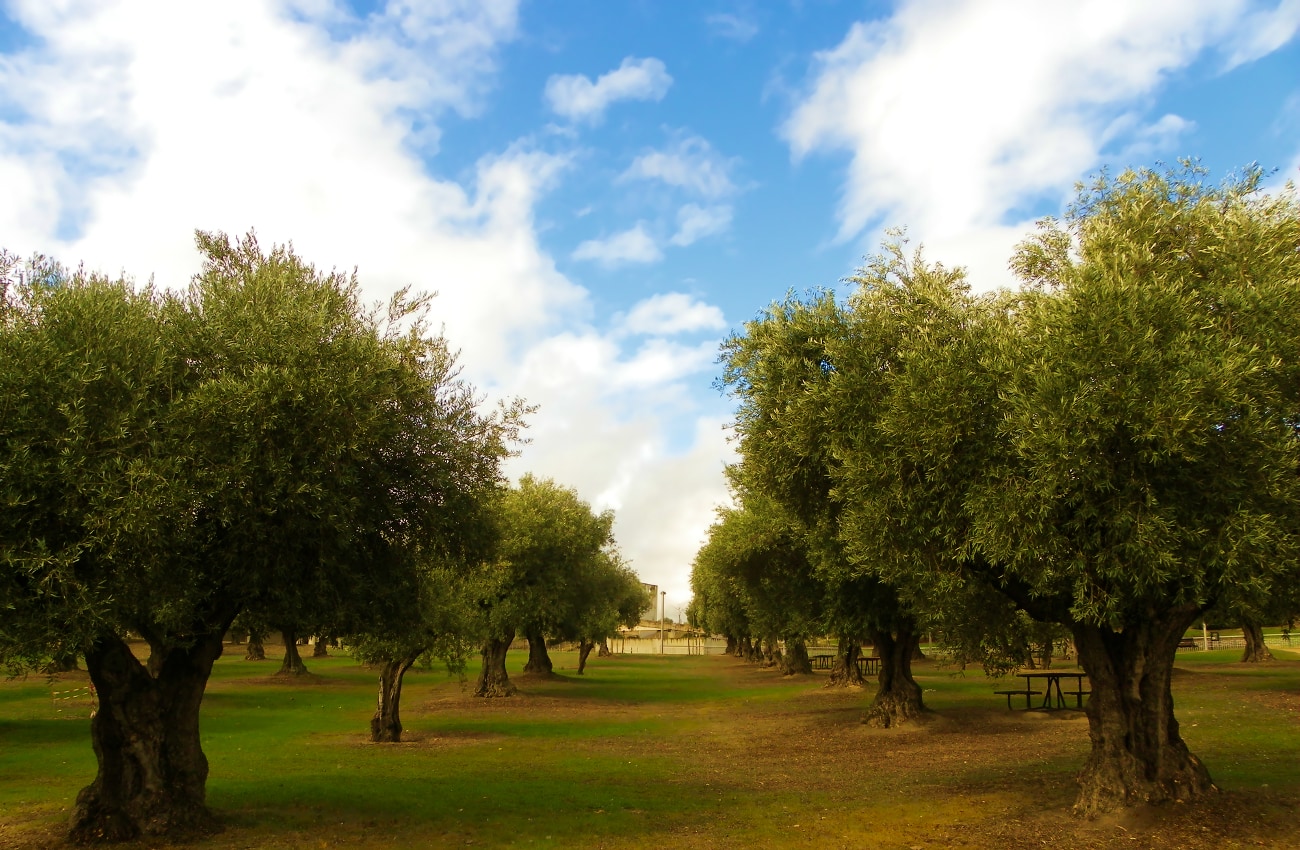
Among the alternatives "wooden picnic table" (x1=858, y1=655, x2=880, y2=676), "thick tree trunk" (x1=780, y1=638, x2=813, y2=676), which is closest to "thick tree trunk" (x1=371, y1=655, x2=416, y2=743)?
"wooden picnic table" (x1=858, y1=655, x2=880, y2=676)

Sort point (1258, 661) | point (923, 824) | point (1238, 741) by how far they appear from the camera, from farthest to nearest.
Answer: point (1258, 661) → point (1238, 741) → point (923, 824)

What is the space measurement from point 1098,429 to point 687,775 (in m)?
14.8

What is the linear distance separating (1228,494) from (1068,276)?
12.7 feet

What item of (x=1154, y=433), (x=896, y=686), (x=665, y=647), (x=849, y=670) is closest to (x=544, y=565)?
(x=849, y=670)

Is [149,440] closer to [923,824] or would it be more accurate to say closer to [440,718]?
[923,824]

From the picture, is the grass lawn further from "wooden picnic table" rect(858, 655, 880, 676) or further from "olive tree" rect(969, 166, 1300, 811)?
"wooden picnic table" rect(858, 655, 880, 676)

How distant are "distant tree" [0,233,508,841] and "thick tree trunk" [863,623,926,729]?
2005cm

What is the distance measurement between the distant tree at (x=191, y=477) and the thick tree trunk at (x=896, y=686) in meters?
20.0

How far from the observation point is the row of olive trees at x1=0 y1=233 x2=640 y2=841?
37.7ft

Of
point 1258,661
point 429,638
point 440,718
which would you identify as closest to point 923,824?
point 429,638

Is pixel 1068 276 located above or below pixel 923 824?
above

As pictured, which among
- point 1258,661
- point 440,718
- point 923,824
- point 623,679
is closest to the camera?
point 923,824

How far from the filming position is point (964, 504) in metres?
13.5

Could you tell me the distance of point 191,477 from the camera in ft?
39.8
